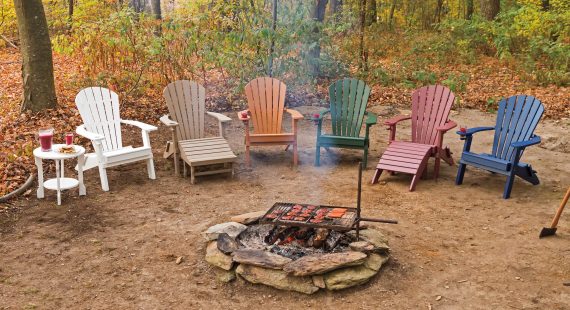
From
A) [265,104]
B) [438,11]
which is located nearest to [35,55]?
[265,104]

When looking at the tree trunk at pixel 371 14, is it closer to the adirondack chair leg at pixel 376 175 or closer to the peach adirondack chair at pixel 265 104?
the peach adirondack chair at pixel 265 104

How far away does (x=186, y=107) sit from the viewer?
583 centimetres

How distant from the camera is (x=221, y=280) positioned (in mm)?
3361

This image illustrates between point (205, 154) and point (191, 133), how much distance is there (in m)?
0.66

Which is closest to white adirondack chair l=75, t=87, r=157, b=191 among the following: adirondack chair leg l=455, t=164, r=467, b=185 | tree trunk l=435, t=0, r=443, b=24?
adirondack chair leg l=455, t=164, r=467, b=185

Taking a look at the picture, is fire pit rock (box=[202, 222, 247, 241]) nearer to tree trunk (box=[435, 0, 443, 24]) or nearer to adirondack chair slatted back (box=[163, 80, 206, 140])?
adirondack chair slatted back (box=[163, 80, 206, 140])

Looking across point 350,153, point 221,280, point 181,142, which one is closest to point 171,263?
point 221,280

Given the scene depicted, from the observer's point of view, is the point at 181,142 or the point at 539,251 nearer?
the point at 539,251

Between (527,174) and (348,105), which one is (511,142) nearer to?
(527,174)

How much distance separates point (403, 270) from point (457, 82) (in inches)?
270

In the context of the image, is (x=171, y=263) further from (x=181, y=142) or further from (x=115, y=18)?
(x=115, y=18)

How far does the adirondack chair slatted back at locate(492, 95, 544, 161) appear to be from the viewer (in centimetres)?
500

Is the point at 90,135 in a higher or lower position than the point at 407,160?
higher

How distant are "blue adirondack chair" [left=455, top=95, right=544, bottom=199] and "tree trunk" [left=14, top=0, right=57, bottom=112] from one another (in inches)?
203
